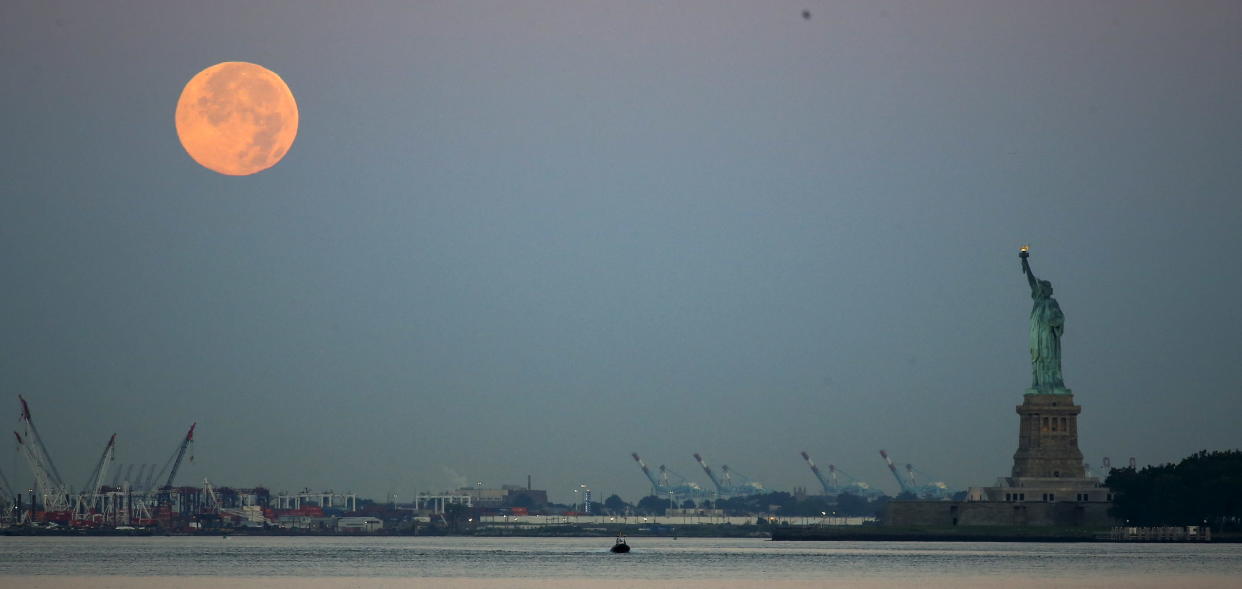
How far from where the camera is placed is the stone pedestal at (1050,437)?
564 feet

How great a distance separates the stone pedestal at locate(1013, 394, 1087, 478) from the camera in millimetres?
171875

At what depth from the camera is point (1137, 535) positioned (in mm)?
176375

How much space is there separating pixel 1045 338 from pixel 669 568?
46599mm

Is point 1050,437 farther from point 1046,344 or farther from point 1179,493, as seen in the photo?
point 1179,493

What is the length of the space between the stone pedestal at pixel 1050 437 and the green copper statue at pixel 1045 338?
1.24 metres

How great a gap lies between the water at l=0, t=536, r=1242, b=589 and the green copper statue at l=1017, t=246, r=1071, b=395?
14853mm

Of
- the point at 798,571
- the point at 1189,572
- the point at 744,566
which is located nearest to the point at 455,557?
the point at 744,566

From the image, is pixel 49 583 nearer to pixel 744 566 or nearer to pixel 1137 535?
pixel 744 566

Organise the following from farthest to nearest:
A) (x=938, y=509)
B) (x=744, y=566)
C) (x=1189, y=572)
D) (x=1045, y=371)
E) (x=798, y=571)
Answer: (x=938, y=509) → (x=1045, y=371) → (x=744, y=566) → (x=798, y=571) → (x=1189, y=572)

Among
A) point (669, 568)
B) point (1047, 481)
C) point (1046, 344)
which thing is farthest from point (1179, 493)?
point (669, 568)

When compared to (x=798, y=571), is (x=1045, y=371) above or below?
above

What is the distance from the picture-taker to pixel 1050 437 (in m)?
172

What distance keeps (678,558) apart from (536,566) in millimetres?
25172

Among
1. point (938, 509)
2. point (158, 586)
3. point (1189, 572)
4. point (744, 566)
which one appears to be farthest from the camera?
point (938, 509)
